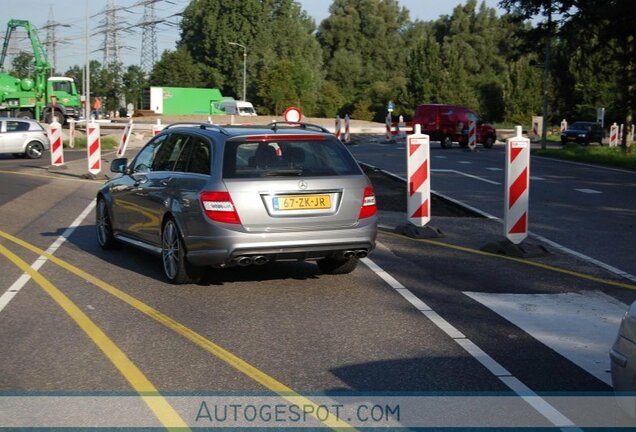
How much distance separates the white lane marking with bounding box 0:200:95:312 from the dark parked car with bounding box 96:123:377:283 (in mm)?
1380

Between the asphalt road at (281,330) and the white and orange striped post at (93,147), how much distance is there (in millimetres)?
12030

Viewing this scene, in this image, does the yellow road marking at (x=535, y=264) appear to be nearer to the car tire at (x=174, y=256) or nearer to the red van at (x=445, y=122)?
the car tire at (x=174, y=256)

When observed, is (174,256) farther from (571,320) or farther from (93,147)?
(93,147)

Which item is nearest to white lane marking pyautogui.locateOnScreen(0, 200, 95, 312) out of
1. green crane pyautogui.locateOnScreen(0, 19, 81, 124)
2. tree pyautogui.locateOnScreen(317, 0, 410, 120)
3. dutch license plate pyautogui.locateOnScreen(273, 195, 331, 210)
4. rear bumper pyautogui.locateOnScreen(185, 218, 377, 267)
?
rear bumper pyautogui.locateOnScreen(185, 218, 377, 267)

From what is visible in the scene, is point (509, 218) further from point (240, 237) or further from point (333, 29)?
point (333, 29)

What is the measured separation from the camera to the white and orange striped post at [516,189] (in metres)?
11.4

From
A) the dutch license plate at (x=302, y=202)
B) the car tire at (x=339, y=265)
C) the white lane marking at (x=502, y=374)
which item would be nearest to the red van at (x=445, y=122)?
the car tire at (x=339, y=265)

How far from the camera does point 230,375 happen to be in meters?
5.91

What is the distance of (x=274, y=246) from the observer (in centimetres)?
856

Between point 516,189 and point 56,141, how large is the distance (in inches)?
692

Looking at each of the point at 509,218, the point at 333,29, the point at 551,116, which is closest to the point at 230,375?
the point at 509,218

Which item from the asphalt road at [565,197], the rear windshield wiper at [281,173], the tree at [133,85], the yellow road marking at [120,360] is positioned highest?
the tree at [133,85]

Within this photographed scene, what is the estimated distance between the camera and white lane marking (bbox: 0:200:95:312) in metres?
8.48

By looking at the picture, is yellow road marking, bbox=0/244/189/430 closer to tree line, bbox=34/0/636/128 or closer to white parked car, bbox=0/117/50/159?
white parked car, bbox=0/117/50/159
